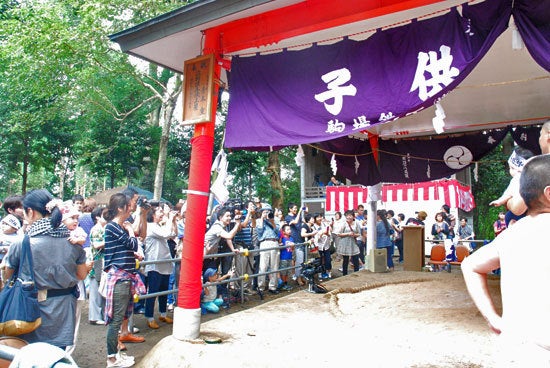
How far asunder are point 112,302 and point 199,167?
6.26 ft

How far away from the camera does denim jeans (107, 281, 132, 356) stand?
4.50 m

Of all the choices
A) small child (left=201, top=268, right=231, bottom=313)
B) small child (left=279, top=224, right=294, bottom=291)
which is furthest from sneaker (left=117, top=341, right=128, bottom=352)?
small child (left=279, top=224, right=294, bottom=291)

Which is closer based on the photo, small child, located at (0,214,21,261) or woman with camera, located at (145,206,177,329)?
small child, located at (0,214,21,261)

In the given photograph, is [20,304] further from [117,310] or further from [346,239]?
[346,239]

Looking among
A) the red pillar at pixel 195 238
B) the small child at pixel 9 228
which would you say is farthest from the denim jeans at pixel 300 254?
the small child at pixel 9 228

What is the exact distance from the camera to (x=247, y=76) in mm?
5359

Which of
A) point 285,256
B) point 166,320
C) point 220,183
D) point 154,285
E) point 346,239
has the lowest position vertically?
point 166,320

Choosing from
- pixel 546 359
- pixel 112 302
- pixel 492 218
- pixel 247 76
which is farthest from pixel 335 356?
pixel 492 218

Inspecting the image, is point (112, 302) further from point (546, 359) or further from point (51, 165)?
point (51, 165)

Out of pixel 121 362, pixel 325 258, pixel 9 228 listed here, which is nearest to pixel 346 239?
pixel 325 258

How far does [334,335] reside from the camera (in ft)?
17.3

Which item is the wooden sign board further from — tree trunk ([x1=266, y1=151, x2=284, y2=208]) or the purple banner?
tree trunk ([x1=266, y1=151, x2=284, y2=208])

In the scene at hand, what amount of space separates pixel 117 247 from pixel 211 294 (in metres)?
3.11

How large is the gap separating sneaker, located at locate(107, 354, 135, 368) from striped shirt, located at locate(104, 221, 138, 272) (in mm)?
983
